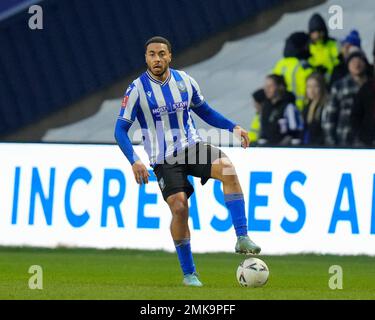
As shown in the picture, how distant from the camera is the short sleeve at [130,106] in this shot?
36.2 feet

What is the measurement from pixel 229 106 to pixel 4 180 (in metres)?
3.73

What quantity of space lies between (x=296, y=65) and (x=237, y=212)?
5.98 meters

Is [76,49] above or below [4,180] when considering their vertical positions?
above

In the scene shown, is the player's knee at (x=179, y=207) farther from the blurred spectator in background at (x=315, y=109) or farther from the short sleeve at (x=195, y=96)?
the blurred spectator in background at (x=315, y=109)

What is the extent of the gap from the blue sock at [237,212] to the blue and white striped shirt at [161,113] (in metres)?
0.65

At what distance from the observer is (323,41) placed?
16.2 metres

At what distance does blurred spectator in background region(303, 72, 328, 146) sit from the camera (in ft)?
51.9

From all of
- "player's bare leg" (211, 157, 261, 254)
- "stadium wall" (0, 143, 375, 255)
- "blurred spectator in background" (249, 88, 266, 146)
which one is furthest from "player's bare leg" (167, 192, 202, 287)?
"blurred spectator in background" (249, 88, 266, 146)

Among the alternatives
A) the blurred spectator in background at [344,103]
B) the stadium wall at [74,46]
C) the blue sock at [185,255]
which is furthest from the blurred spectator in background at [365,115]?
the blue sock at [185,255]

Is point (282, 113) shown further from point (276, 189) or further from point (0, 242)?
point (0, 242)

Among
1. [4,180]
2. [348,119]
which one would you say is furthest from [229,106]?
[4,180]

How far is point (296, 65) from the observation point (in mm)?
16484

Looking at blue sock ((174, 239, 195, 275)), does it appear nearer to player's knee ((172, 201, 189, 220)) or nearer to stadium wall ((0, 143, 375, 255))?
player's knee ((172, 201, 189, 220))

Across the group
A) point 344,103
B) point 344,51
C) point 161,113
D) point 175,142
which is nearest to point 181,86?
point 161,113
